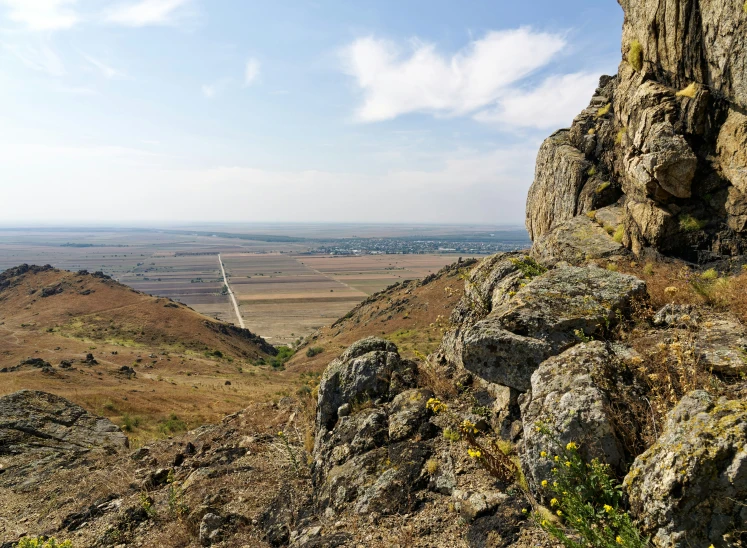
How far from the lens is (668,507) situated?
3.92 meters

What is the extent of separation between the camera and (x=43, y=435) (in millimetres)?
15281

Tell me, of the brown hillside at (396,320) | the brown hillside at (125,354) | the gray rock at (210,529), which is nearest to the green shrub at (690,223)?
the gray rock at (210,529)

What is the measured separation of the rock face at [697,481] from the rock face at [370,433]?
3.37 meters

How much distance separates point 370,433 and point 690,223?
9507mm

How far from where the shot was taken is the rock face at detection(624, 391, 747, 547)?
373 cm

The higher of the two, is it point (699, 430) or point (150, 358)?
point (699, 430)

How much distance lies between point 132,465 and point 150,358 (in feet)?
127

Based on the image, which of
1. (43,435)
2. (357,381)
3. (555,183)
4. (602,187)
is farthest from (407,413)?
(43,435)

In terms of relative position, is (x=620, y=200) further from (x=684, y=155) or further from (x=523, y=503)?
(x=523, y=503)

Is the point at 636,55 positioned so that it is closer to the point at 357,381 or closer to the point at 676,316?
the point at 676,316

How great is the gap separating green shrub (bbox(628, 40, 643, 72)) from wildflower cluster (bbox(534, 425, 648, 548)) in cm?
1258

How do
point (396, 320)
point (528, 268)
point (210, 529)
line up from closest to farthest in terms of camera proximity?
point (210, 529) < point (528, 268) < point (396, 320)

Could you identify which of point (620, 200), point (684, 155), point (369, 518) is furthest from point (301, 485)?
point (620, 200)

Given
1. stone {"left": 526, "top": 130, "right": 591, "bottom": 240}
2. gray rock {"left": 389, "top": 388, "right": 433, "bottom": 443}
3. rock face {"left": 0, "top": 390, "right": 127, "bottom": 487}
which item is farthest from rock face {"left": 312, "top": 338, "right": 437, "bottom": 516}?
rock face {"left": 0, "top": 390, "right": 127, "bottom": 487}
